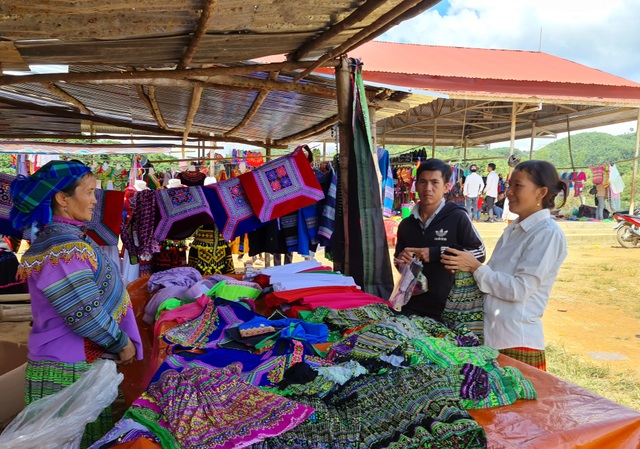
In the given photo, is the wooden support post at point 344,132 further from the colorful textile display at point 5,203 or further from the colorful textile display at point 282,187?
the colorful textile display at point 5,203

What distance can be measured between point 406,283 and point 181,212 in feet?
7.90

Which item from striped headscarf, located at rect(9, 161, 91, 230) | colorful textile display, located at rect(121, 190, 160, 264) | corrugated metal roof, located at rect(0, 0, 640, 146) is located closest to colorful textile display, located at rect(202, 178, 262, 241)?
colorful textile display, located at rect(121, 190, 160, 264)

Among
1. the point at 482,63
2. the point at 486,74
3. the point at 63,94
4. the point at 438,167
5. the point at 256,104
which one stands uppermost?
the point at 482,63

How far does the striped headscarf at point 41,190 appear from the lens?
1985mm

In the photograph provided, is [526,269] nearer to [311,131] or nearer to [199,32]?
[199,32]

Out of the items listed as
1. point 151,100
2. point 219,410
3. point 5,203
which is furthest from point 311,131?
point 219,410

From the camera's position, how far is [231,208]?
4.29m

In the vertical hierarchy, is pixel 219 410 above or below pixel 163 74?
below

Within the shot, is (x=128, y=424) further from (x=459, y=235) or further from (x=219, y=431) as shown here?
(x=459, y=235)

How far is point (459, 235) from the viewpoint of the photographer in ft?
9.50

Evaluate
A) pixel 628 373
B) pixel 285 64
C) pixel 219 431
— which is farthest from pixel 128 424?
pixel 628 373

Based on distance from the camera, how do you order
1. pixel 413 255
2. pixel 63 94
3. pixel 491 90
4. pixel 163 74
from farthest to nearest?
1. pixel 491 90
2. pixel 63 94
3. pixel 163 74
4. pixel 413 255

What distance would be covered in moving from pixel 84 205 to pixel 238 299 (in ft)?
3.46

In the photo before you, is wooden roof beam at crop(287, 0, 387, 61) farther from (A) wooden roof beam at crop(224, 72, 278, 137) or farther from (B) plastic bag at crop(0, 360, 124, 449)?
(B) plastic bag at crop(0, 360, 124, 449)
